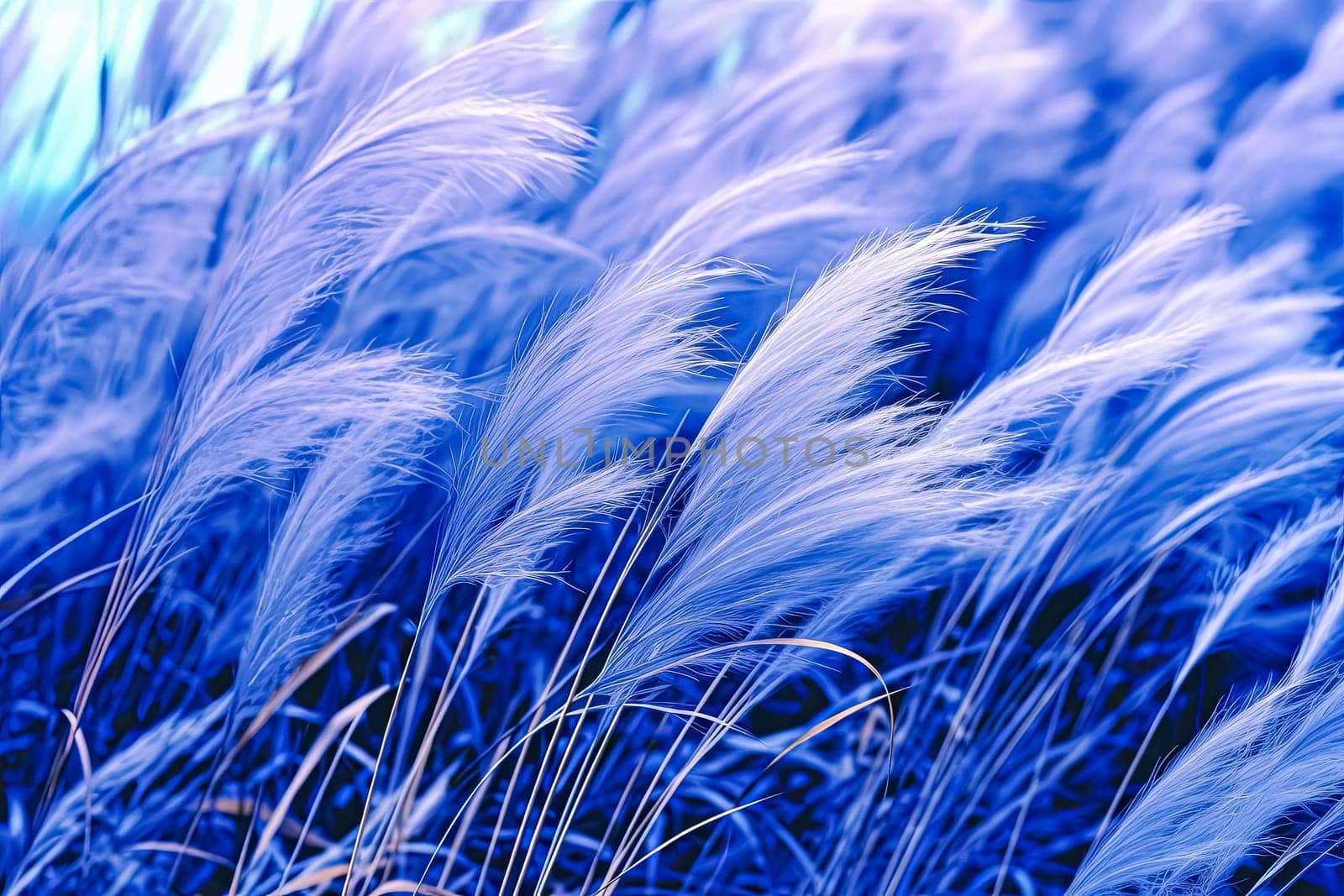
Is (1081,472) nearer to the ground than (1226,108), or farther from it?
nearer to the ground

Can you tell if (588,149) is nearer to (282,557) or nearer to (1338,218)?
(282,557)

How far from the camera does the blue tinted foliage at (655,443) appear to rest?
3.30 ft

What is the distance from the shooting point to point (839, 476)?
0.92 metres

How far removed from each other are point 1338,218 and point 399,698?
144 cm

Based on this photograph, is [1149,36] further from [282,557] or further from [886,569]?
[282,557]

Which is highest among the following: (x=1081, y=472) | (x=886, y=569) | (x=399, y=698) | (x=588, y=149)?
(x=588, y=149)

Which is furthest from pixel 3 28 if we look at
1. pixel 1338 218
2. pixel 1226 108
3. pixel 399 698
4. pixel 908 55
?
pixel 1338 218

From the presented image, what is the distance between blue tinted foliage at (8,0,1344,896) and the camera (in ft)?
3.30

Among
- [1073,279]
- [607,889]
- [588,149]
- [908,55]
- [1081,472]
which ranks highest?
[908,55]

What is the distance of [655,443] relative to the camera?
1041 millimetres

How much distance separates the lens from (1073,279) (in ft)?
3.34

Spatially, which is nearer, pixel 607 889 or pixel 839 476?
pixel 839 476

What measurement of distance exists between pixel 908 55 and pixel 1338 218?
2.02 feet

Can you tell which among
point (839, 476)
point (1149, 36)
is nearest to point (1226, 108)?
point (1149, 36)
